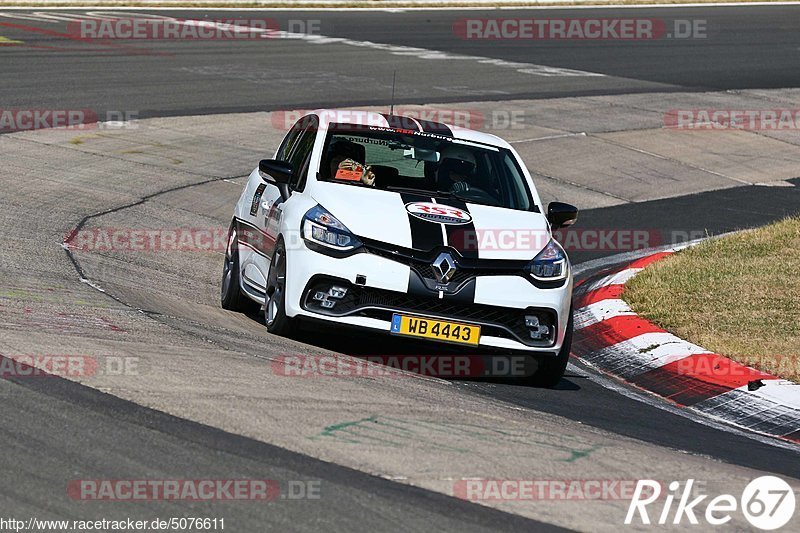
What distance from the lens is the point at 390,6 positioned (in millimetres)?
35125

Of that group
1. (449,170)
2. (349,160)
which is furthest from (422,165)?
(349,160)

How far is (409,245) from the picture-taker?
314 inches

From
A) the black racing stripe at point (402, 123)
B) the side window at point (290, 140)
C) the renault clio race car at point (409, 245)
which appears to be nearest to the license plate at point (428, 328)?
the renault clio race car at point (409, 245)

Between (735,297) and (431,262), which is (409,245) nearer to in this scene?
(431,262)

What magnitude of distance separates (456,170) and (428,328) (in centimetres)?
167

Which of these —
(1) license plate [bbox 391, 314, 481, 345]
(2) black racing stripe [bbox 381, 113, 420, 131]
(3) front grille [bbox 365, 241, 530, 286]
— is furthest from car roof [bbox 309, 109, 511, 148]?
(1) license plate [bbox 391, 314, 481, 345]

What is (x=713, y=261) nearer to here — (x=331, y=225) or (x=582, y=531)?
(x=331, y=225)

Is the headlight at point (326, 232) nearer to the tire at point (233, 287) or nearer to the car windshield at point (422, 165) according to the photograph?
the car windshield at point (422, 165)

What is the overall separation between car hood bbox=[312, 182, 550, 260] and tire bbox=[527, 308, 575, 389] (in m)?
0.62

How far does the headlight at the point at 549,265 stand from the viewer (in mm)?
8203

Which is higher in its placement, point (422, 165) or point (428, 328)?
point (422, 165)

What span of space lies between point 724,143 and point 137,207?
999cm

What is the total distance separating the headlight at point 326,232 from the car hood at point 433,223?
43mm

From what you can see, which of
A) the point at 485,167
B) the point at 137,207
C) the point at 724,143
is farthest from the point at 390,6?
the point at 485,167
